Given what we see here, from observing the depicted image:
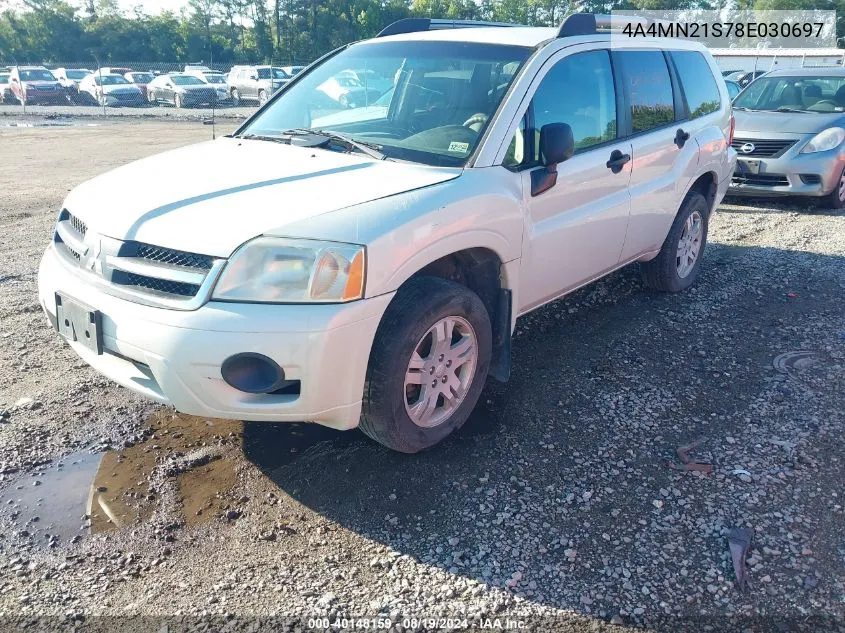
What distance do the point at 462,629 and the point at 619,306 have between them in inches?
139

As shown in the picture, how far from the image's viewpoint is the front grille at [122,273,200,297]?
2.81 meters

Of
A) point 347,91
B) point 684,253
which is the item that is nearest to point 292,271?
point 347,91

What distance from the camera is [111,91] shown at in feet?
91.5

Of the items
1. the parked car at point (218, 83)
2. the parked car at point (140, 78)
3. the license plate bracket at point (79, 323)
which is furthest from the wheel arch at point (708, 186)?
the parked car at point (140, 78)

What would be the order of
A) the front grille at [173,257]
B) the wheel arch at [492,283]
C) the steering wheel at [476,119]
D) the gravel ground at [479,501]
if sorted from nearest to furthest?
the gravel ground at [479,501], the front grille at [173,257], the wheel arch at [492,283], the steering wheel at [476,119]

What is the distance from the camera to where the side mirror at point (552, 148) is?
3.55m

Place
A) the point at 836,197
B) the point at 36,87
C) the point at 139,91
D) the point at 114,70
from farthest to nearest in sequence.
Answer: the point at 114,70, the point at 139,91, the point at 36,87, the point at 836,197

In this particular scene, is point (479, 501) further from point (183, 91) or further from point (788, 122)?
point (183, 91)

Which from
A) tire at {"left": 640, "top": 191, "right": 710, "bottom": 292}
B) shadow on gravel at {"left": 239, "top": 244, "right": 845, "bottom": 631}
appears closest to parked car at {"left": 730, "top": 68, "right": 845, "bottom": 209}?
tire at {"left": 640, "top": 191, "right": 710, "bottom": 292}

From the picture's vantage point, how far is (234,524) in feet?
9.63

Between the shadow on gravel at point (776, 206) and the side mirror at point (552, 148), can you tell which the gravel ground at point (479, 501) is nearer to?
the side mirror at point (552, 148)

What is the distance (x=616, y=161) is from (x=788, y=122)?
5.91 m

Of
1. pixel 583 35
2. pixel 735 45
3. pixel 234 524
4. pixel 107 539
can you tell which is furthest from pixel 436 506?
pixel 735 45

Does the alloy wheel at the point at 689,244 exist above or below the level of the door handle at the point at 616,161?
below
